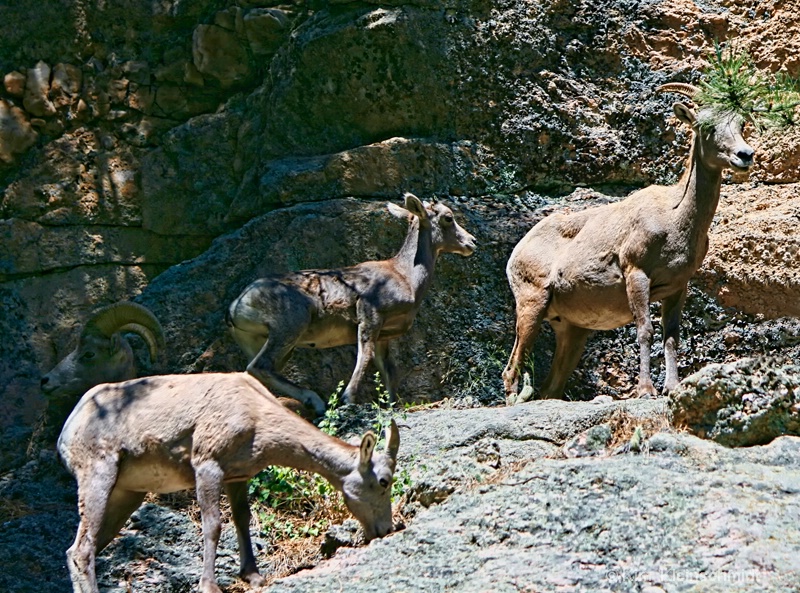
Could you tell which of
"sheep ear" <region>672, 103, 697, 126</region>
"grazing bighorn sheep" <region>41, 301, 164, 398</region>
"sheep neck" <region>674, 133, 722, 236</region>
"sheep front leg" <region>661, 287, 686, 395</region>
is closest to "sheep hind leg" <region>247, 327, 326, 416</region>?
"grazing bighorn sheep" <region>41, 301, 164, 398</region>

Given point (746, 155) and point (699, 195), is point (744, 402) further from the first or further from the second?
point (699, 195)

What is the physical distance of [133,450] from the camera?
836 centimetres

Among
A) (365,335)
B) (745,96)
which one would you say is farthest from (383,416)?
(745,96)

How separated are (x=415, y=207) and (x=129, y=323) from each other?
2746mm

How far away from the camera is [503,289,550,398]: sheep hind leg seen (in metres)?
10.9

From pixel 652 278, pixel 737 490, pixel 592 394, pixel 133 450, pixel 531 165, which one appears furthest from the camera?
pixel 531 165

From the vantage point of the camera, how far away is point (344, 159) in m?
12.7

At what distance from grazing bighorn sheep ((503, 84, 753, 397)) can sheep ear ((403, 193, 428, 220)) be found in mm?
903

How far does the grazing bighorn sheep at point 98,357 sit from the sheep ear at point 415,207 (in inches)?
101

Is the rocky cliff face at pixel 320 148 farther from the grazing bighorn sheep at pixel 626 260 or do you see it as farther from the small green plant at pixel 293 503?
the small green plant at pixel 293 503

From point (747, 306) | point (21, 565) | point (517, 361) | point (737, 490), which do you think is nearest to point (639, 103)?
point (747, 306)

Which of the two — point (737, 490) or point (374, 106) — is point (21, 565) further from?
point (374, 106)

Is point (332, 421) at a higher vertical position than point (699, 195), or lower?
lower

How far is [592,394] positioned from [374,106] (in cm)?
370
